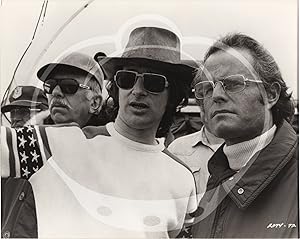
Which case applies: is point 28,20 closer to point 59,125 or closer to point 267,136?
point 59,125

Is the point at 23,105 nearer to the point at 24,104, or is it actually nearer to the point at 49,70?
the point at 24,104

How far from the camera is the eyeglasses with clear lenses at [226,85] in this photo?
152 centimetres

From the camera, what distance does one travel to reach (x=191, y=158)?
1.55m

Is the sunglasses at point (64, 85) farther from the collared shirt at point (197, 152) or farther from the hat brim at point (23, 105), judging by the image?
the collared shirt at point (197, 152)

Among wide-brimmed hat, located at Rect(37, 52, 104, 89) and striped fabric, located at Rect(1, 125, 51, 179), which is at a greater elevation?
wide-brimmed hat, located at Rect(37, 52, 104, 89)

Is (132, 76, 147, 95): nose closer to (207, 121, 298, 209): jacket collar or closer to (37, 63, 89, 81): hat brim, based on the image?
(37, 63, 89, 81): hat brim

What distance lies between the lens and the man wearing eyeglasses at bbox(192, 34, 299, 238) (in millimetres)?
1526

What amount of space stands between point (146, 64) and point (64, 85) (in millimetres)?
217

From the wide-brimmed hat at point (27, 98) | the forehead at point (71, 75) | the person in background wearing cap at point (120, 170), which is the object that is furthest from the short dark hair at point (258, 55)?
the wide-brimmed hat at point (27, 98)

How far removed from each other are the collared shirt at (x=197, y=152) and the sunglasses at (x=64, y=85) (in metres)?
0.28

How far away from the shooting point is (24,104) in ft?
5.03

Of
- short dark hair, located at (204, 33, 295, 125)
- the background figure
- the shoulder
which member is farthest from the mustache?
short dark hair, located at (204, 33, 295, 125)

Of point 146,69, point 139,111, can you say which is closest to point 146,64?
point 146,69

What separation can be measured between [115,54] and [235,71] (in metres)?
0.31
